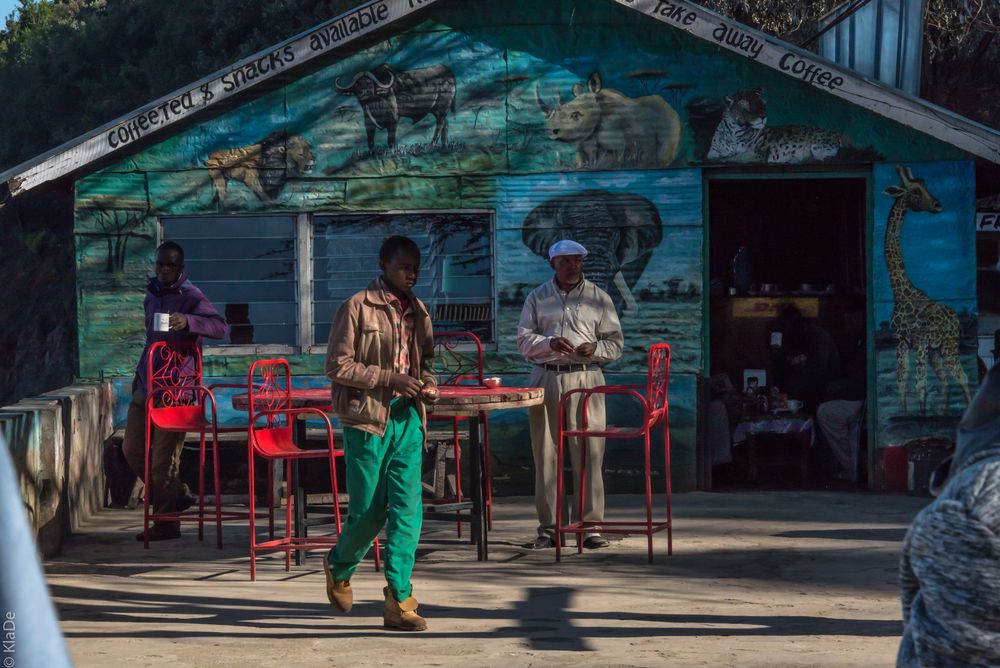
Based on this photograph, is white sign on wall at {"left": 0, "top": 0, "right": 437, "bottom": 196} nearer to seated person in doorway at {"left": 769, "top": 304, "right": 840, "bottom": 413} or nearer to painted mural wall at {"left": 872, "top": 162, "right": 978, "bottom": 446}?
painted mural wall at {"left": 872, "top": 162, "right": 978, "bottom": 446}

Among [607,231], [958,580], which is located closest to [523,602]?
[958,580]

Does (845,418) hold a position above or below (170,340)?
below

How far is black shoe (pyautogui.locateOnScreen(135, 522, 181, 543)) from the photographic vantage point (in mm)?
10172

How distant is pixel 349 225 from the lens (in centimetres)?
1276

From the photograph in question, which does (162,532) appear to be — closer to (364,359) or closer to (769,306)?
(364,359)

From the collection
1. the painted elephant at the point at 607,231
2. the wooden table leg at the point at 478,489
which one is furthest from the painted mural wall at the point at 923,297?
the wooden table leg at the point at 478,489

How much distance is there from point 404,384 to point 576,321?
2.87 m

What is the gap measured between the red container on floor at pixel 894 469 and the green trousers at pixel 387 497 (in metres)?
6.70

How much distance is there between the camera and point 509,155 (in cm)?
1257

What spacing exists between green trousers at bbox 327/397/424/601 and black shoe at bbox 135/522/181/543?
3.59m

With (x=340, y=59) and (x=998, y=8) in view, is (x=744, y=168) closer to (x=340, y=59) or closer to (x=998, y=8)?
(x=340, y=59)

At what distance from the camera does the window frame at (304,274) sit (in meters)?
12.7

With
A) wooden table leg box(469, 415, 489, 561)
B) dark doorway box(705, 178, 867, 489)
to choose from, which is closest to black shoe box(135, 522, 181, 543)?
wooden table leg box(469, 415, 489, 561)

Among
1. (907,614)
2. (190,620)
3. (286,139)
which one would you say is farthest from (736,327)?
(907,614)
